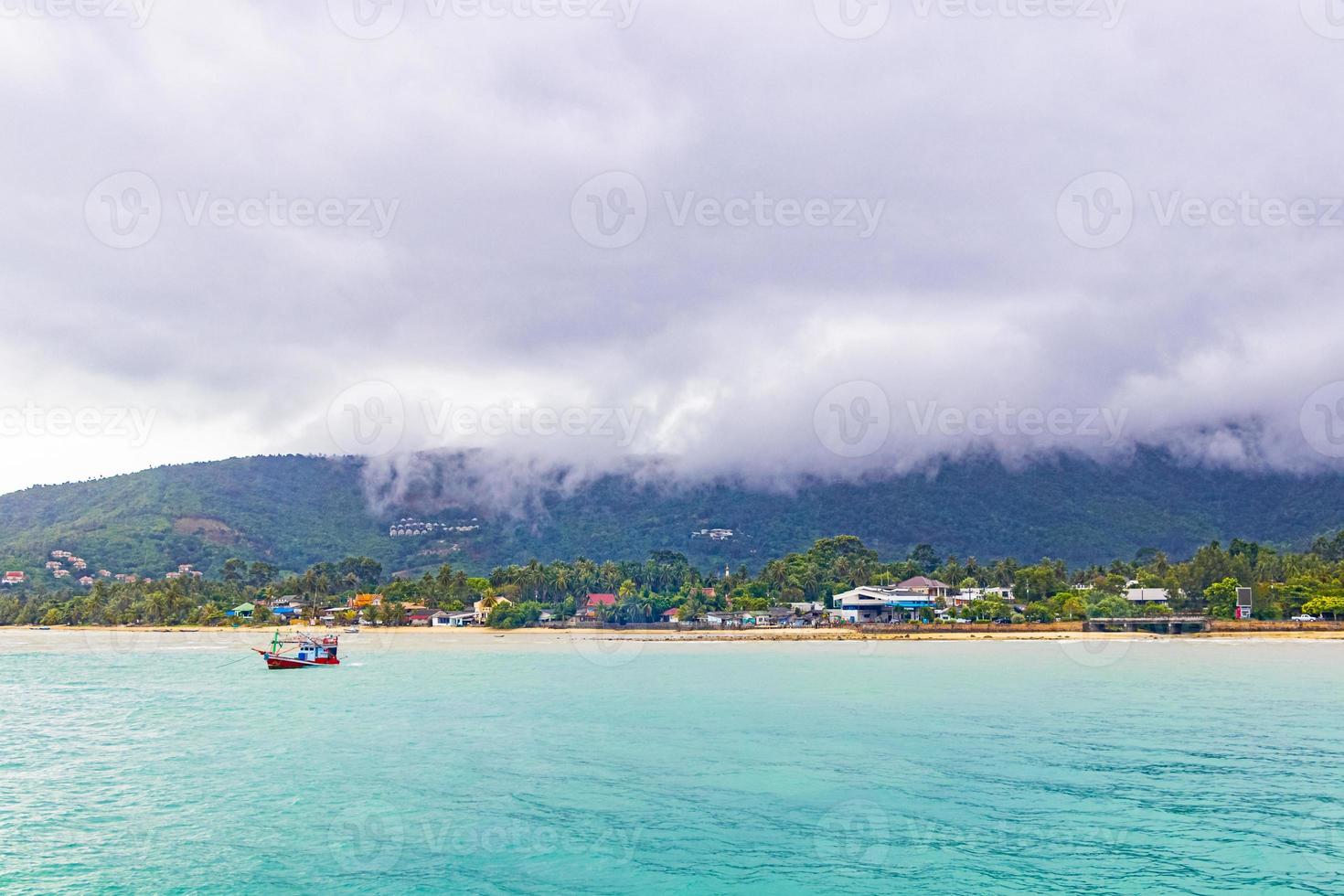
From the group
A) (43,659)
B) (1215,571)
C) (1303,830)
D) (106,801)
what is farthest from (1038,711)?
(1215,571)

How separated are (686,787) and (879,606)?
117530 millimetres

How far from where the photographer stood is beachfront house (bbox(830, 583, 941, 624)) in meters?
141

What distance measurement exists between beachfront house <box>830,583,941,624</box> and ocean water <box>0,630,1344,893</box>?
7675 centimetres

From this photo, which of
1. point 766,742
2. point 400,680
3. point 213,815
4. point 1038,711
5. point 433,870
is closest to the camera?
point 433,870

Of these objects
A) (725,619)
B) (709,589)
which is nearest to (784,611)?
(725,619)

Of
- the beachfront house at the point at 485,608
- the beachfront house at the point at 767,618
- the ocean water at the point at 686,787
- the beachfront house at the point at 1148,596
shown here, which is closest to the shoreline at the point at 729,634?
the beachfront house at the point at 485,608

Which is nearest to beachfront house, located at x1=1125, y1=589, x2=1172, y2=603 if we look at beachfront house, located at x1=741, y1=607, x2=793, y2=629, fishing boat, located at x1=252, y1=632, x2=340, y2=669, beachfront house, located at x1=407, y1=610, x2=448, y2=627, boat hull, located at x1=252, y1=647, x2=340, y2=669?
beachfront house, located at x1=741, y1=607, x2=793, y2=629

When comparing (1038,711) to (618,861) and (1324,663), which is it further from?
(1324,663)

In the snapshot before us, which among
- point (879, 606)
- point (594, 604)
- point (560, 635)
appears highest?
point (879, 606)

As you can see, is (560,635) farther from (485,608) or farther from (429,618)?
(429,618)

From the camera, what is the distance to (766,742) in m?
39.5

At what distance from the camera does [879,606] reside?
144500 millimetres

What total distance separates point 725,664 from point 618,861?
59.8m

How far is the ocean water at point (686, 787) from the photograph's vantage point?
75.8 feet
